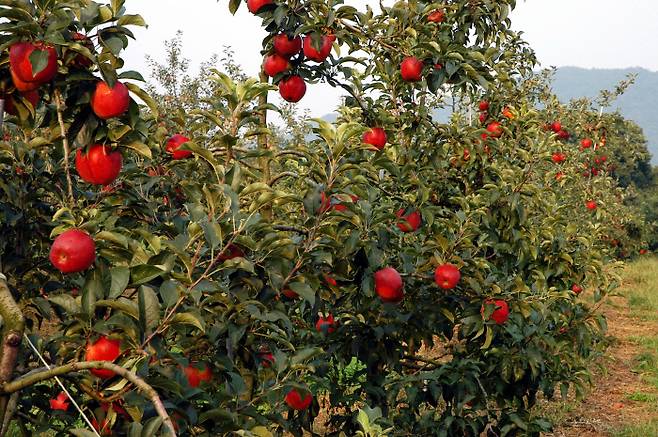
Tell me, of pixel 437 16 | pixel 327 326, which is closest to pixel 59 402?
pixel 327 326

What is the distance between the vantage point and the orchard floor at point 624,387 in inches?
261

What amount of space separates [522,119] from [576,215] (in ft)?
19.7

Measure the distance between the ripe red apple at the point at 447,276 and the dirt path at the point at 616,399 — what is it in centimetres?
257

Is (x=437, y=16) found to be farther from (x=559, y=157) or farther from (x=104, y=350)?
(x=559, y=157)

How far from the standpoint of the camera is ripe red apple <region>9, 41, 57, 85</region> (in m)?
1.63

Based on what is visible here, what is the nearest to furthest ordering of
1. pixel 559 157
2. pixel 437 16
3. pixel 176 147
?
pixel 176 147
pixel 437 16
pixel 559 157

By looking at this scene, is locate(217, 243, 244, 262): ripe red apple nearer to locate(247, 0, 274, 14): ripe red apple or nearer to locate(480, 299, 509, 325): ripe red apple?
locate(247, 0, 274, 14): ripe red apple

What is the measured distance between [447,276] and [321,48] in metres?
1.18

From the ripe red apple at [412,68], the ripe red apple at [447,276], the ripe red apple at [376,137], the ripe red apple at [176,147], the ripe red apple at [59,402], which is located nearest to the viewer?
the ripe red apple at [59,402]

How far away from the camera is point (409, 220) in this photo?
3.47 meters

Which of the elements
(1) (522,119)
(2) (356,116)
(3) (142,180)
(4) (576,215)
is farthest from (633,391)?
(3) (142,180)

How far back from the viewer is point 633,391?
8.02 meters

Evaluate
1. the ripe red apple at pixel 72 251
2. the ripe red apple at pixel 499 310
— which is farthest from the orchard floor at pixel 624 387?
the ripe red apple at pixel 72 251

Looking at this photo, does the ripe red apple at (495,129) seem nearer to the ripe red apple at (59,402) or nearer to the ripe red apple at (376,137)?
the ripe red apple at (376,137)
